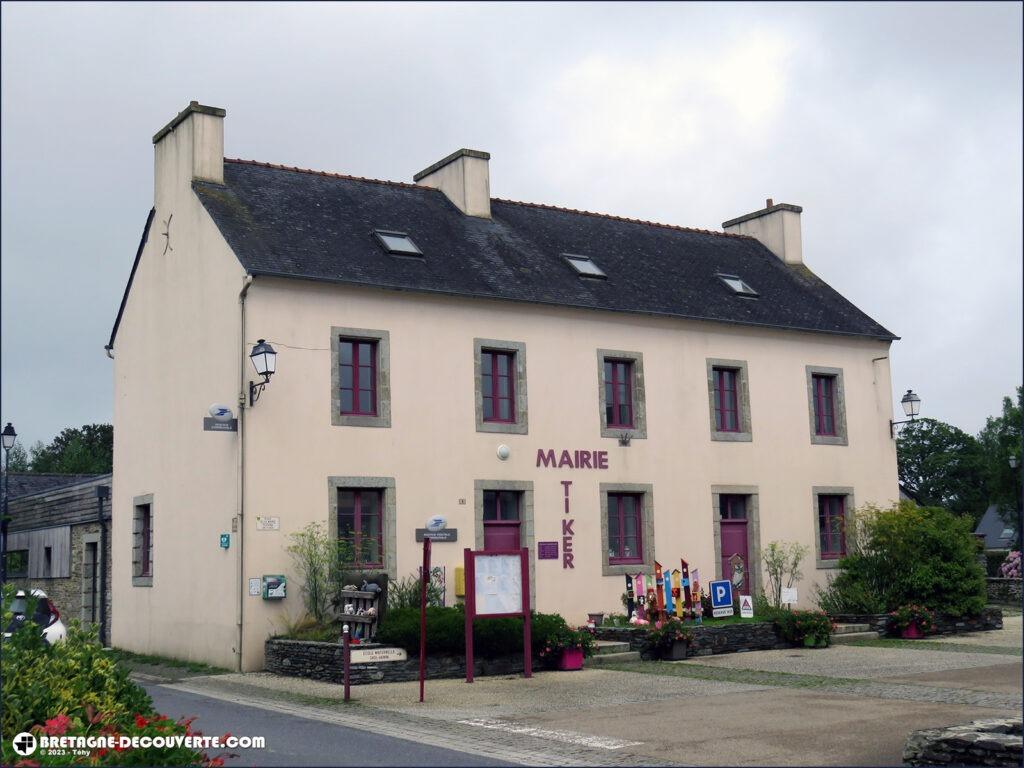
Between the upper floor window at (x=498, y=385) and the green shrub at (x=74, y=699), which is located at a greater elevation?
the upper floor window at (x=498, y=385)

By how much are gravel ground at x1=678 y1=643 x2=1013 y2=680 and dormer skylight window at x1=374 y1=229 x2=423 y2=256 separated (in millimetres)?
8038

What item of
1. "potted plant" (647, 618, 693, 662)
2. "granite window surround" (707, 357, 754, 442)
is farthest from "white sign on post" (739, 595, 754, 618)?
"granite window surround" (707, 357, 754, 442)

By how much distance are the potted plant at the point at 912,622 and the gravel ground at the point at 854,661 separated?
1921 mm

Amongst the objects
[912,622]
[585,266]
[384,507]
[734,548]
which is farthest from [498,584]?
[912,622]

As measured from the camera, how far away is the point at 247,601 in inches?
693

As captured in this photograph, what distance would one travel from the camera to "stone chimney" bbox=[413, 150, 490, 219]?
918 inches

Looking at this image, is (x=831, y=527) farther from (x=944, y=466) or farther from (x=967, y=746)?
(x=944, y=466)

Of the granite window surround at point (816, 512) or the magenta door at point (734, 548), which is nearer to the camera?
the magenta door at point (734, 548)

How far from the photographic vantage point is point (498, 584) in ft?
50.6

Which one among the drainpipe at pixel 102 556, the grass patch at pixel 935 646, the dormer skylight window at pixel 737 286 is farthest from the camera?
the dormer skylight window at pixel 737 286

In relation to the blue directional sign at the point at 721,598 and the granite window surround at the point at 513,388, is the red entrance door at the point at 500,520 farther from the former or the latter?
the blue directional sign at the point at 721,598

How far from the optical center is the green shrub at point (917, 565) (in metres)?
22.0

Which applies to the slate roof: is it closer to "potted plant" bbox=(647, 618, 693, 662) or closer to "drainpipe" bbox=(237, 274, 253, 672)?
"drainpipe" bbox=(237, 274, 253, 672)

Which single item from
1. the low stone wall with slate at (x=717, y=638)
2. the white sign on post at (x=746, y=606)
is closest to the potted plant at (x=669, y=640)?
the low stone wall with slate at (x=717, y=638)
